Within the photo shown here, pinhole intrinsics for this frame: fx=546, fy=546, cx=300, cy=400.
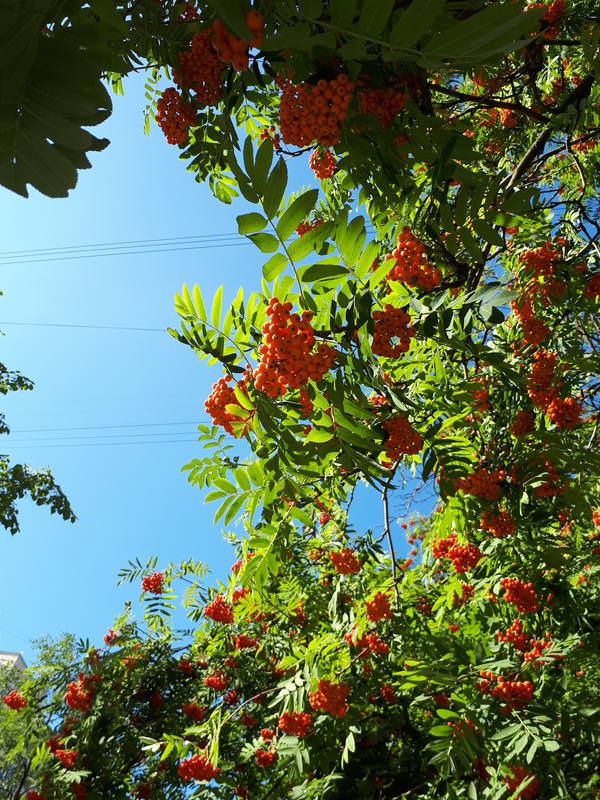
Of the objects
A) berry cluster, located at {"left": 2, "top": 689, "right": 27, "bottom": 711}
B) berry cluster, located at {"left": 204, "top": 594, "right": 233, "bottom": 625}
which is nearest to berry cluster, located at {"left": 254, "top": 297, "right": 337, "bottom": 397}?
berry cluster, located at {"left": 204, "top": 594, "right": 233, "bottom": 625}

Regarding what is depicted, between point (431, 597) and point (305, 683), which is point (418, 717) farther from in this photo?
point (305, 683)

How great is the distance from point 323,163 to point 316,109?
1224 mm

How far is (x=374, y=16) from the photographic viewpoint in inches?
44.8

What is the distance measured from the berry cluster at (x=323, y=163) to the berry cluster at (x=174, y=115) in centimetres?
70

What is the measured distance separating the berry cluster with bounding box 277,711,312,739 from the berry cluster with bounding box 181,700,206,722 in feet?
8.72

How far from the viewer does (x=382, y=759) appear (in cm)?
486

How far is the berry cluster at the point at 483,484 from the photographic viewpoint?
312 centimetres

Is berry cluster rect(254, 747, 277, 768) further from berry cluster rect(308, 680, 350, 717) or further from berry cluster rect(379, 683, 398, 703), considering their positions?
berry cluster rect(308, 680, 350, 717)

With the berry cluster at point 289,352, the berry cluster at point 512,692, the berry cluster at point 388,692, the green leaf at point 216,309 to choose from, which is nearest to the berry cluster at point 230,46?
the berry cluster at point 289,352

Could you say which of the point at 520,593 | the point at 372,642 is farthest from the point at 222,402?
the point at 372,642

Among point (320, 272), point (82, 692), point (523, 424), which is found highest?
point (523, 424)

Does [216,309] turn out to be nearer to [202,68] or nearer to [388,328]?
[388,328]

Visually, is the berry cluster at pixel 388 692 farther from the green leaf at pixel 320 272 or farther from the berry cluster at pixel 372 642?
the green leaf at pixel 320 272

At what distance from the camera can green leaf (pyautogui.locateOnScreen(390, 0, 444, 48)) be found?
1070mm
